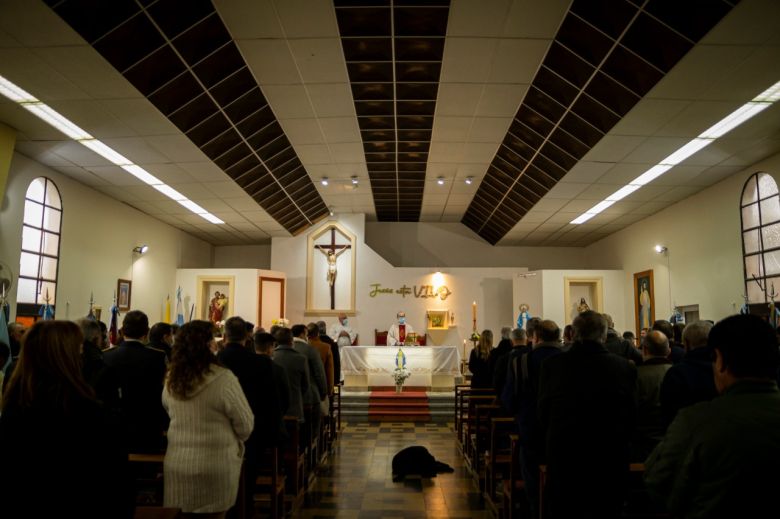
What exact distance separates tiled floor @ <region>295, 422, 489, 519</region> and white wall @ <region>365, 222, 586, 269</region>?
9.84 meters

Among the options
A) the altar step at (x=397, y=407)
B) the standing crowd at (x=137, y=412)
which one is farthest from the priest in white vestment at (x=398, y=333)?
the standing crowd at (x=137, y=412)

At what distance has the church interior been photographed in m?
5.87

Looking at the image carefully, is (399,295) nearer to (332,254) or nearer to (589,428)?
(332,254)

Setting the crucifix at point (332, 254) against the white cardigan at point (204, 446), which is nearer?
the white cardigan at point (204, 446)

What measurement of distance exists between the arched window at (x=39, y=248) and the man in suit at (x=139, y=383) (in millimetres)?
6354

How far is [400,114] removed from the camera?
9328mm

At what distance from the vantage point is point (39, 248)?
9.50 metres

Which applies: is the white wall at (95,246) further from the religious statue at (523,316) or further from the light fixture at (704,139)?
the light fixture at (704,139)

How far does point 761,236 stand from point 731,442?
9.09m

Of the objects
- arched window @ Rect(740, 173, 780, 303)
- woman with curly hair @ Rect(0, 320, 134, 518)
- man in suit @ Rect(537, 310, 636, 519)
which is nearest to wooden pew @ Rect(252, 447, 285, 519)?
man in suit @ Rect(537, 310, 636, 519)

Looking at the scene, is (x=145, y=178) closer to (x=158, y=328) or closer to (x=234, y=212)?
(x=234, y=212)

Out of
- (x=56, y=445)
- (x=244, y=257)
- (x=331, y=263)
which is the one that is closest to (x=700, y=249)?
(x=331, y=263)

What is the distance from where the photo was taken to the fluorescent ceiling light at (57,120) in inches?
282

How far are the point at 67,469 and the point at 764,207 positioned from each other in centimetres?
1009
